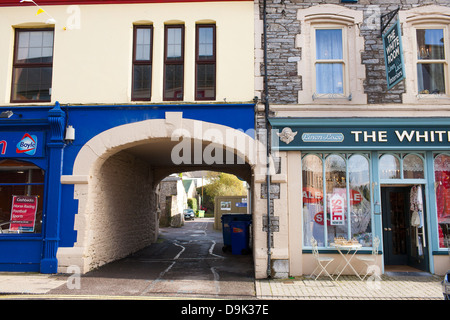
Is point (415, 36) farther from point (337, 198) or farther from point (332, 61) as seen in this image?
point (337, 198)

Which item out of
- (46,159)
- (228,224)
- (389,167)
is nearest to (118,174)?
(46,159)

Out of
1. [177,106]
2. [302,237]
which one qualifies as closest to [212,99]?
[177,106]

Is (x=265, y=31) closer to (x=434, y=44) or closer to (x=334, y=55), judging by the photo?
(x=334, y=55)

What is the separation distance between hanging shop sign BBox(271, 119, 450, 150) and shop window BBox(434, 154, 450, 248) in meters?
0.48

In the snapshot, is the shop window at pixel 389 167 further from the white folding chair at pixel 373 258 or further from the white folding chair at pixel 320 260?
the white folding chair at pixel 320 260

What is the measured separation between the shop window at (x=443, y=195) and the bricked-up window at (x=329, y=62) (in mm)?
3001

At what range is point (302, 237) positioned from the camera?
838 centimetres

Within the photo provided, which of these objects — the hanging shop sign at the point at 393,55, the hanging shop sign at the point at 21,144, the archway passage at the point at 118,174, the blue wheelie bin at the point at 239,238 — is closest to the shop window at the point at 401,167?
the hanging shop sign at the point at 393,55

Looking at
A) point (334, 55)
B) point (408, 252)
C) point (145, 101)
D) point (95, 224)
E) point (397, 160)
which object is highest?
point (334, 55)

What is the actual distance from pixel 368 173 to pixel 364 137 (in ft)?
2.98

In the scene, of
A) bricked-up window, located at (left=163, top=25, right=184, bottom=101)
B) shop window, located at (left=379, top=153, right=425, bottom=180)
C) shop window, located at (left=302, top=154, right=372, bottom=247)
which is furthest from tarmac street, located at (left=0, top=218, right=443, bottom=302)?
A: bricked-up window, located at (left=163, top=25, right=184, bottom=101)

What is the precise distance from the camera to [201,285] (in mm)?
7488

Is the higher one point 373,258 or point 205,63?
point 205,63

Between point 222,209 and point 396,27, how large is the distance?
17478 mm
